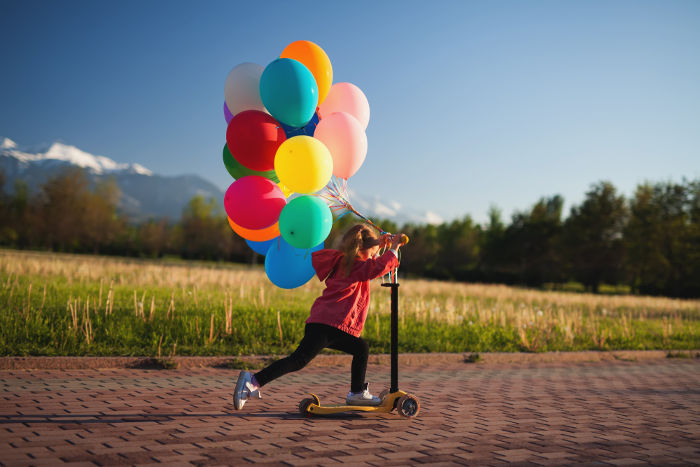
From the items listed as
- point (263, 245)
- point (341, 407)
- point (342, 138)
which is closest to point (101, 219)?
point (263, 245)

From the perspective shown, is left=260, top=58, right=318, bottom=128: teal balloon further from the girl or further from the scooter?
the scooter

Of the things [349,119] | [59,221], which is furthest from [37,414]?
[59,221]

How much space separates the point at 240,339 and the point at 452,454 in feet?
18.4

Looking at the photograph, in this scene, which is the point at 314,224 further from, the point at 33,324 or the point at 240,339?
the point at 33,324

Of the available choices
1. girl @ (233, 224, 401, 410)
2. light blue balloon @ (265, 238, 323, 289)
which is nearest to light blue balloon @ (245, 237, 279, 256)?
light blue balloon @ (265, 238, 323, 289)

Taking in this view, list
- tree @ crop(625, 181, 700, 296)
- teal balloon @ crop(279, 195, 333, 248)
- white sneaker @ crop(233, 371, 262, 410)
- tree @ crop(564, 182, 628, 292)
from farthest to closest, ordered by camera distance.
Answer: tree @ crop(564, 182, 628, 292), tree @ crop(625, 181, 700, 296), teal balloon @ crop(279, 195, 333, 248), white sneaker @ crop(233, 371, 262, 410)

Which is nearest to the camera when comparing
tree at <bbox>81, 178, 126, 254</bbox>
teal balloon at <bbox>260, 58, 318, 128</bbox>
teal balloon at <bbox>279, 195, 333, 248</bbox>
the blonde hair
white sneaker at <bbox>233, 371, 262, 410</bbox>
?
white sneaker at <bbox>233, 371, 262, 410</bbox>

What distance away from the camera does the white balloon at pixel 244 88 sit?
5.71m

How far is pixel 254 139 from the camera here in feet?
17.1

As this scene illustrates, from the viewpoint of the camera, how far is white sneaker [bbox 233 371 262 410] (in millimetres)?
4590

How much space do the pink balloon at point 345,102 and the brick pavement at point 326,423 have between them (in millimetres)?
3074

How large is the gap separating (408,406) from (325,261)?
1551 mm

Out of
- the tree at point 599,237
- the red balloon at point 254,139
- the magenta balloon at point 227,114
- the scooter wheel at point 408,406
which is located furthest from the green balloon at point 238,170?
the tree at point 599,237

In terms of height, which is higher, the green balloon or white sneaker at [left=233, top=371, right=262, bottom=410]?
the green balloon
